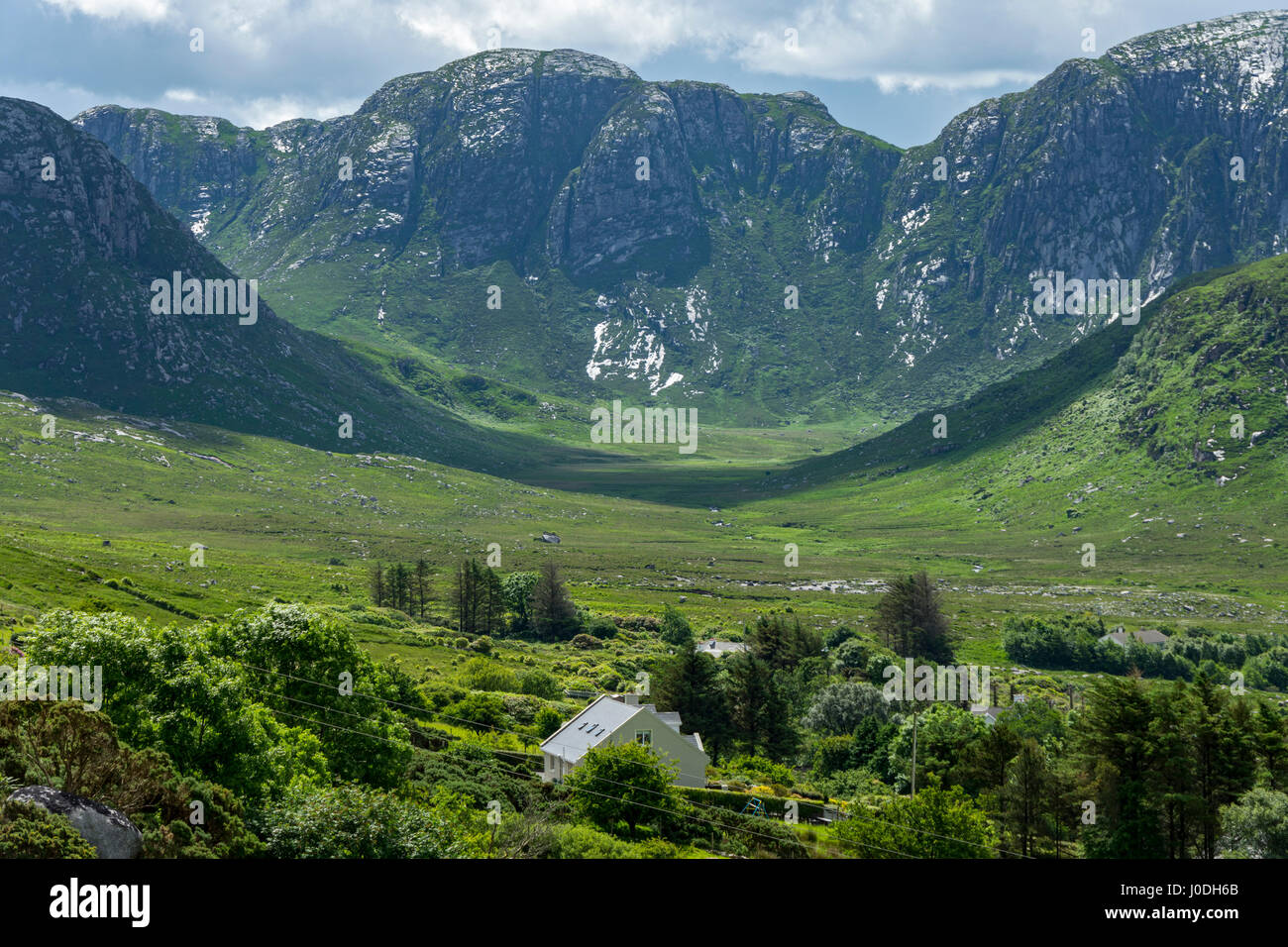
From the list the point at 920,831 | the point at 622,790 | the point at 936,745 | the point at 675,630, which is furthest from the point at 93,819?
the point at 675,630

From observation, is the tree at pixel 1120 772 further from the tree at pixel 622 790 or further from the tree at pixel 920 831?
the tree at pixel 622 790

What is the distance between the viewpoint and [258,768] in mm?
39000

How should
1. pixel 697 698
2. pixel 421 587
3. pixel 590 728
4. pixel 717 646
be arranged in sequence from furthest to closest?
1. pixel 421 587
2. pixel 717 646
3. pixel 697 698
4. pixel 590 728

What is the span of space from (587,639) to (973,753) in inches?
3639

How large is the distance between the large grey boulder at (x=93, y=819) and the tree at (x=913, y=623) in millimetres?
143357

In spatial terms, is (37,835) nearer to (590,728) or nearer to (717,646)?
(590,728)

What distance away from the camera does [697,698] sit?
9069 centimetres

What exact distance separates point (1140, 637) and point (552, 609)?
96965mm

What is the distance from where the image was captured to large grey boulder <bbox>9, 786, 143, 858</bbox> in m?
23.5

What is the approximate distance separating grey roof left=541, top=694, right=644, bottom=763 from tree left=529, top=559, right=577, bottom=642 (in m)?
88.5

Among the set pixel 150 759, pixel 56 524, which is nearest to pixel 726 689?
pixel 150 759

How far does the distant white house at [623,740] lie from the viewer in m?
66.7
